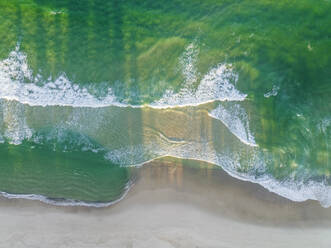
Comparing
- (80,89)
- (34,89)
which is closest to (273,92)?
(80,89)

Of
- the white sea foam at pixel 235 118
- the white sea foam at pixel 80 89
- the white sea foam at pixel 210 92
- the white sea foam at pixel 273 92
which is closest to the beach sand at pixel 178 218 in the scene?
the white sea foam at pixel 235 118

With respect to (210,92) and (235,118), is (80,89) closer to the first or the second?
(210,92)

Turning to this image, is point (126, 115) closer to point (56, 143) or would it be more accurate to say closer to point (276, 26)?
point (56, 143)

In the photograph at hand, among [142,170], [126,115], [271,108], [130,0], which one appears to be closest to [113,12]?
[130,0]

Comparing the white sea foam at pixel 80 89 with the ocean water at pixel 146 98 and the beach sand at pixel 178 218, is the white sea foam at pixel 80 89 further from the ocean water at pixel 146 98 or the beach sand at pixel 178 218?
the beach sand at pixel 178 218

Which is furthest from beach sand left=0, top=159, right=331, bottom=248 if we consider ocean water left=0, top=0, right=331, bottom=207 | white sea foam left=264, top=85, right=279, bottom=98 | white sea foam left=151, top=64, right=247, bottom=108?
white sea foam left=264, top=85, right=279, bottom=98

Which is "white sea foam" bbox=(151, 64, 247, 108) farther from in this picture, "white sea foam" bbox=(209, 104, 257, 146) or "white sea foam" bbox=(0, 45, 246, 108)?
"white sea foam" bbox=(209, 104, 257, 146)
